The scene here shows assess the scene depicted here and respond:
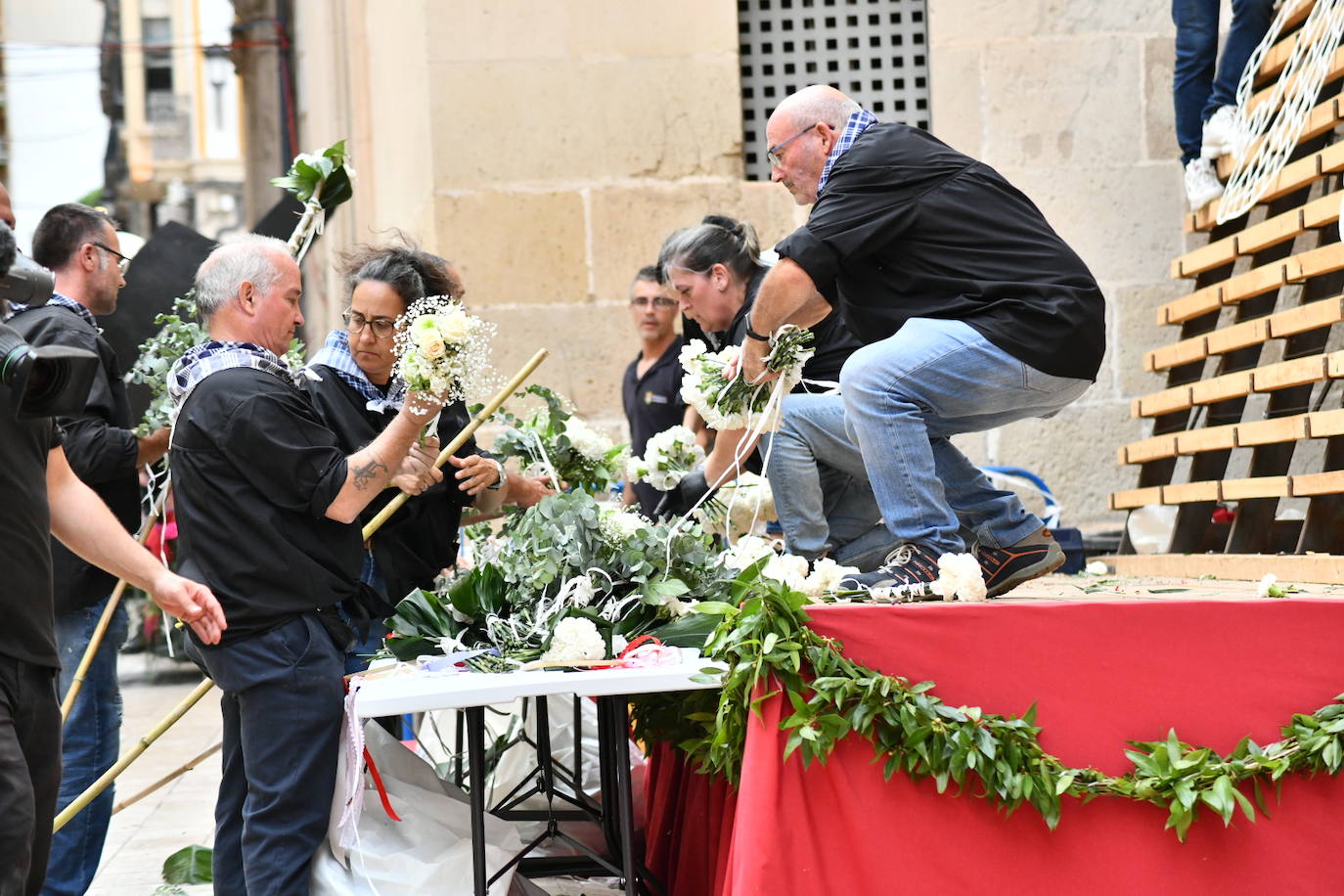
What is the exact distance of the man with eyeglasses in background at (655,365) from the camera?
20.0ft

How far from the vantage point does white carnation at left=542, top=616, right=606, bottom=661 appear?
3.17m

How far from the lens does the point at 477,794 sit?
3.12 metres

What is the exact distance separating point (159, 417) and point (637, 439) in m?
2.40

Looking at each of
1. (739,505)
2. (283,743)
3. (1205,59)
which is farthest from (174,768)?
(1205,59)

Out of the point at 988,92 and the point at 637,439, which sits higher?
the point at 988,92

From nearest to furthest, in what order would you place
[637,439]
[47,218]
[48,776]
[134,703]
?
1. [48,776]
2. [47,218]
3. [637,439]
4. [134,703]

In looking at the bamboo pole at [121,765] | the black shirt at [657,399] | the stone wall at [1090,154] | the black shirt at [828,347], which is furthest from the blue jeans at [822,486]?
the stone wall at [1090,154]

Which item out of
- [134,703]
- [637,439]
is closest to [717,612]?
[637,439]

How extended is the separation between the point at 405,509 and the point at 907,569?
1452 millimetres

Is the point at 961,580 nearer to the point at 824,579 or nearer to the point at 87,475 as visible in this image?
the point at 824,579

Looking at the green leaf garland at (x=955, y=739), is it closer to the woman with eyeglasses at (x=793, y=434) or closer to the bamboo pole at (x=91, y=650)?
the woman with eyeglasses at (x=793, y=434)

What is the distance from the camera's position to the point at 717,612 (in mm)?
3207

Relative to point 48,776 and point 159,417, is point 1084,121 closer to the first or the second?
point 159,417

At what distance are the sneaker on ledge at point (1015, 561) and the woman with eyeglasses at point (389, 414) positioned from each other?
1371 millimetres
